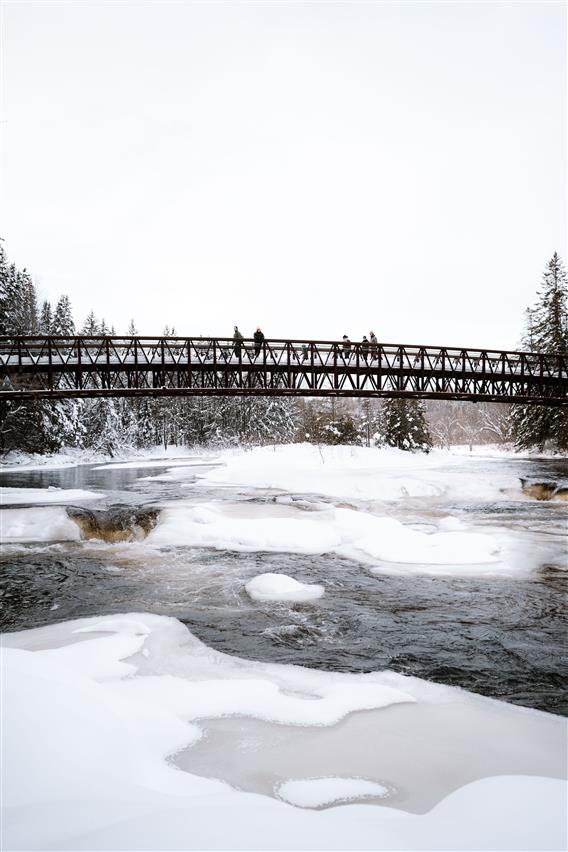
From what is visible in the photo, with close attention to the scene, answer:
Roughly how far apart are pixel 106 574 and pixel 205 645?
14.7ft

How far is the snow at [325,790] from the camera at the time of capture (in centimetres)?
349

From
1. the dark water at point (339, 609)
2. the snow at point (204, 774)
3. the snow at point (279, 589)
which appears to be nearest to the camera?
the snow at point (204, 774)

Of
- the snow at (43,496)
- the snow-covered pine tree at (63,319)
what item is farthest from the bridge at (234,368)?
the snow-covered pine tree at (63,319)

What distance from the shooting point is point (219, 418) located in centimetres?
6981

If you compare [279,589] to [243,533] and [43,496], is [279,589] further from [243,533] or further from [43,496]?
[43,496]

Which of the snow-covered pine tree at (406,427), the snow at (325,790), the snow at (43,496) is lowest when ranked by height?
the snow at (43,496)

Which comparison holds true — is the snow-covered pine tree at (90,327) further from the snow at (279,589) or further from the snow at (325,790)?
the snow at (325,790)

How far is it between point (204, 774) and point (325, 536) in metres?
9.52

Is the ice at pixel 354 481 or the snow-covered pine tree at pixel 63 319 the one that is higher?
the snow-covered pine tree at pixel 63 319

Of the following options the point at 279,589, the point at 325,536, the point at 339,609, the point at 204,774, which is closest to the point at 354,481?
the point at 325,536

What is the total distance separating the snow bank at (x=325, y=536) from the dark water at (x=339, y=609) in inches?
31.7

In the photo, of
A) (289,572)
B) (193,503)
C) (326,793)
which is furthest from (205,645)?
(193,503)

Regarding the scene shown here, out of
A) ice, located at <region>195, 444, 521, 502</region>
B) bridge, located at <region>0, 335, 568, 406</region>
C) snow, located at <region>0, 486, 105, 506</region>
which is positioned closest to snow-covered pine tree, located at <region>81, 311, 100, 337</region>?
bridge, located at <region>0, 335, 568, 406</region>

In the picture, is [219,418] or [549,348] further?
[219,418]
